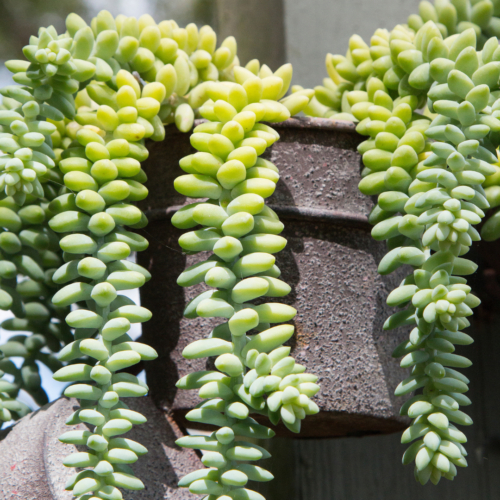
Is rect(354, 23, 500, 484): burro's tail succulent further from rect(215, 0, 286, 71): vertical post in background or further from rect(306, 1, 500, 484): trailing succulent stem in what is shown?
rect(215, 0, 286, 71): vertical post in background

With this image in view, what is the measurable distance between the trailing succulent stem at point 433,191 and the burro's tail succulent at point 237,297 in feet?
0.30

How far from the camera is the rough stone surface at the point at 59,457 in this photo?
42 cm

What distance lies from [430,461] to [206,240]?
8.4 inches

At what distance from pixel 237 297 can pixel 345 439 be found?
1.41 ft

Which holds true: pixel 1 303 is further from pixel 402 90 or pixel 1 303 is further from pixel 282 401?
pixel 402 90

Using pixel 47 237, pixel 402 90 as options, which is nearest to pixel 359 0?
pixel 402 90

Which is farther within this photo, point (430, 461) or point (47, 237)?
point (47, 237)

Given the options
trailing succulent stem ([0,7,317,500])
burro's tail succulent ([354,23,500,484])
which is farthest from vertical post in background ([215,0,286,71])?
burro's tail succulent ([354,23,500,484])

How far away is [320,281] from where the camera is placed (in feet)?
1.57

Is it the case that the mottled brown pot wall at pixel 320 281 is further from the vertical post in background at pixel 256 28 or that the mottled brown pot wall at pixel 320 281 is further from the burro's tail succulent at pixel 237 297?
the vertical post in background at pixel 256 28

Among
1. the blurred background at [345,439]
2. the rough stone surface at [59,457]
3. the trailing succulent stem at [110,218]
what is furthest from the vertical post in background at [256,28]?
the rough stone surface at [59,457]

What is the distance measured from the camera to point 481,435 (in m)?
0.65

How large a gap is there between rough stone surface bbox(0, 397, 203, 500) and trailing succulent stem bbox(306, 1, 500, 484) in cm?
20

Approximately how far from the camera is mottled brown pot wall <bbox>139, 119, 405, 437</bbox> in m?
0.47
